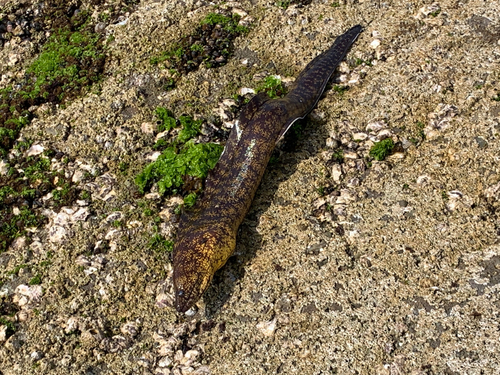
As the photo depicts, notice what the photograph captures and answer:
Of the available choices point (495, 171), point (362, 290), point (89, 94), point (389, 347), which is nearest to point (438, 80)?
point (495, 171)

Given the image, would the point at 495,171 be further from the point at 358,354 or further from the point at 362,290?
the point at 358,354

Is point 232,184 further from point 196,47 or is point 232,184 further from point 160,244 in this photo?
point 196,47

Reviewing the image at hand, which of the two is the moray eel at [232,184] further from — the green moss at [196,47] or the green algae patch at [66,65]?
the green algae patch at [66,65]

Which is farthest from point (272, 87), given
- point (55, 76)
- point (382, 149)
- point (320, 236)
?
point (55, 76)

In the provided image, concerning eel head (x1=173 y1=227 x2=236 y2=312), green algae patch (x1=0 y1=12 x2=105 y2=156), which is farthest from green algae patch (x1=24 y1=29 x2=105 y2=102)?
eel head (x1=173 y1=227 x2=236 y2=312)

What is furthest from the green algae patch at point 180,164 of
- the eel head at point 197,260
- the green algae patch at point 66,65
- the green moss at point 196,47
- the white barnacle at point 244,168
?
the green algae patch at point 66,65
